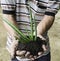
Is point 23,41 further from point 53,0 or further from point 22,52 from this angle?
point 53,0

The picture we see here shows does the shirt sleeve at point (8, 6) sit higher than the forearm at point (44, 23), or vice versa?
the shirt sleeve at point (8, 6)

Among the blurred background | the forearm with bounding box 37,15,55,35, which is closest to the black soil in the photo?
the forearm with bounding box 37,15,55,35

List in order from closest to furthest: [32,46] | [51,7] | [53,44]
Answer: [32,46], [51,7], [53,44]

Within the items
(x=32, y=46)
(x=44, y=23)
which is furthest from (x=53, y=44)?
(x=32, y=46)

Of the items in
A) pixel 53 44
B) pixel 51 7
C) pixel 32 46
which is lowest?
pixel 53 44

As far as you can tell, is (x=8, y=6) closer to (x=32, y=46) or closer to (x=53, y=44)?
(x=32, y=46)

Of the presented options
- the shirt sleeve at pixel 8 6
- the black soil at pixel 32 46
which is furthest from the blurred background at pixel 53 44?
the black soil at pixel 32 46

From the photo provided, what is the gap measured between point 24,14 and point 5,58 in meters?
1.13

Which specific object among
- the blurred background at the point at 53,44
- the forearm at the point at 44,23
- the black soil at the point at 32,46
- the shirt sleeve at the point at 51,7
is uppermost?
the shirt sleeve at the point at 51,7

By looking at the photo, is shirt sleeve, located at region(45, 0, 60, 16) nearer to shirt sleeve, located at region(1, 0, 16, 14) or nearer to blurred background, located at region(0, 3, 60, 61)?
shirt sleeve, located at region(1, 0, 16, 14)

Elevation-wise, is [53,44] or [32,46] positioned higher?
[32,46]

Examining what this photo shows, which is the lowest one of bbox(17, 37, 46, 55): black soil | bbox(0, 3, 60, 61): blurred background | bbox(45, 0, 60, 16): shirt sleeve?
bbox(0, 3, 60, 61): blurred background

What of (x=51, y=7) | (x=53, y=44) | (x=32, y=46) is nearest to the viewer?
(x=32, y=46)

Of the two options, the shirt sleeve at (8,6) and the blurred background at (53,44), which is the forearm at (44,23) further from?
the blurred background at (53,44)
